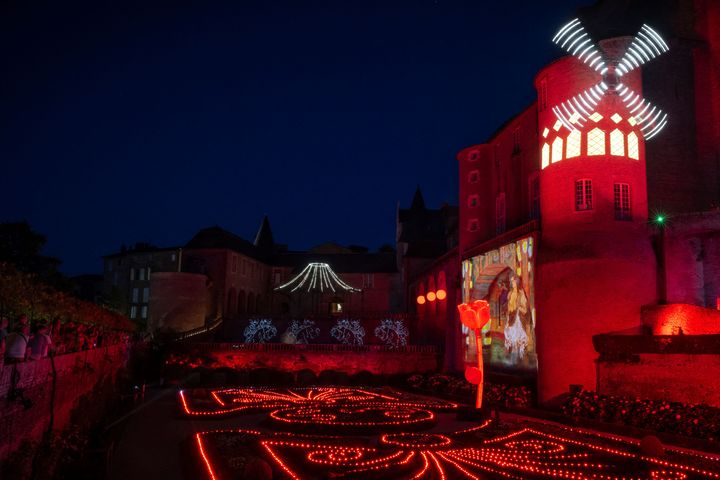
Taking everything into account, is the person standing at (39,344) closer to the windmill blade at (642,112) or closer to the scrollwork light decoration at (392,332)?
the windmill blade at (642,112)

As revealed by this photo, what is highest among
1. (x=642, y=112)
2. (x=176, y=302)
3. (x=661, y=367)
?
(x=642, y=112)

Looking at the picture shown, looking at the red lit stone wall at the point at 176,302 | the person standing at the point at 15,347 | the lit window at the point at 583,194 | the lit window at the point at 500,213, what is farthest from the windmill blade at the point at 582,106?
the red lit stone wall at the point at 176,302

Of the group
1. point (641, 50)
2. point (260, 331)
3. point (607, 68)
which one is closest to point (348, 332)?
point (260, 331)

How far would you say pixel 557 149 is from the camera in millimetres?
25562

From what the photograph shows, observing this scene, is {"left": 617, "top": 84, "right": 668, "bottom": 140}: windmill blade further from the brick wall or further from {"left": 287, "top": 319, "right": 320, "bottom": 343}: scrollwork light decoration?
{"left": 287, "top": 319, "right": 320, "bottom": 343}: scrollwork light decoration

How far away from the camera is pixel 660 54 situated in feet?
86.7

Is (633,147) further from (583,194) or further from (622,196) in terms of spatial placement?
(583,194)

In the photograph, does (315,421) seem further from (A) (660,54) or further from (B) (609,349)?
(A) (660,54)

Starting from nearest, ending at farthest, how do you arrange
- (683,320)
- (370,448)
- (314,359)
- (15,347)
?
1. (15,347)
2. (370,448)
3. (683,320)
4. (314,359)

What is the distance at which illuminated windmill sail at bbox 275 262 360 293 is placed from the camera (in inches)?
2191

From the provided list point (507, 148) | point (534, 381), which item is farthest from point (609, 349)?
point (507, 148)

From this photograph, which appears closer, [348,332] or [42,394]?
[42,394]

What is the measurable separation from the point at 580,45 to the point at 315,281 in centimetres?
3558

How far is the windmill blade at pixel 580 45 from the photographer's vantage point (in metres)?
24.5
